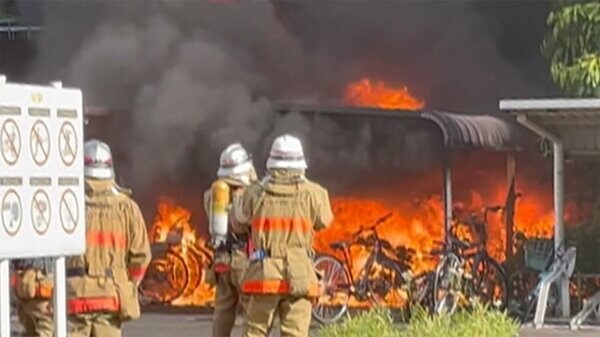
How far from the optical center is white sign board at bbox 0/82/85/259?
25.0ft

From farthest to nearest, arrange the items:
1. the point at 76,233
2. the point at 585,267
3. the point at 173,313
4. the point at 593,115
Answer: the point at 173,313
the point at 585,267
the point at 593,115
the point at 76,233

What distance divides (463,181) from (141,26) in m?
3.70

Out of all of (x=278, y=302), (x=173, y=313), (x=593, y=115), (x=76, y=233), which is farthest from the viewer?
(x=173, y=313)

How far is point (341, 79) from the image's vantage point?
16703 mm

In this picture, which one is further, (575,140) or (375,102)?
(375,102)

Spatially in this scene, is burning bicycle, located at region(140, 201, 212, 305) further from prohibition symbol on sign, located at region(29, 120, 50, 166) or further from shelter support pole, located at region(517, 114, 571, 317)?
prohibition symbol on sign, located at region(29, 120, 50, 166)

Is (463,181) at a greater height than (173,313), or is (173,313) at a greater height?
(463,181)

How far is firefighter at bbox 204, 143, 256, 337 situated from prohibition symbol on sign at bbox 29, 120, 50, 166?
3842mm

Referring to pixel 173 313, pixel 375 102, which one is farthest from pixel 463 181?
pixel 173 313

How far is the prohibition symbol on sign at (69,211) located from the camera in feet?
26.1

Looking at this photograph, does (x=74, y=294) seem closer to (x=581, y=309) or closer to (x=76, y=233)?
(x=76, y=233)

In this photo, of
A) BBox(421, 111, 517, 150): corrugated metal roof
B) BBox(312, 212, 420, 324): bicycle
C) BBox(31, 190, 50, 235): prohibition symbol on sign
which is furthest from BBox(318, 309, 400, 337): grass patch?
BBox(421, 111, 517, 150): corrugated metal roof

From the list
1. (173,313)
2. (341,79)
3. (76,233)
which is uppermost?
(341,79)

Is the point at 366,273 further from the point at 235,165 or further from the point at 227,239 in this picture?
the point at 227,239
